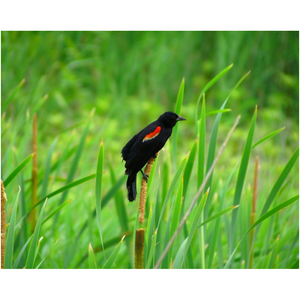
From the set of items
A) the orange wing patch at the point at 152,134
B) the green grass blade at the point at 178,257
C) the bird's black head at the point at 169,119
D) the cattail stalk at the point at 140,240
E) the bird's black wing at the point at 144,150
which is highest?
the bird's black head at the point at 169,119

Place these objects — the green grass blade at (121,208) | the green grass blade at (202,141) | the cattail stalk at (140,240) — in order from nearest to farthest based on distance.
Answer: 1. the cattail stalk at (140,240)
2. the green grass blade at (202,141)
3. the green grass blade at (121,208)

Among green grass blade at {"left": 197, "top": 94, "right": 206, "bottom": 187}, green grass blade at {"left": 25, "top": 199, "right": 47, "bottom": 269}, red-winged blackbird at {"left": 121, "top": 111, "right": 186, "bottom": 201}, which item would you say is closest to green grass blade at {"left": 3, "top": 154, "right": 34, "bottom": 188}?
green grass blade at {"left": 25, "top": 199, "right": 47, "bottom": 269}

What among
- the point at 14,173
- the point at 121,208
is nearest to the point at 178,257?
the point at 121,208

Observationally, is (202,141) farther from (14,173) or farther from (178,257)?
(14,173)

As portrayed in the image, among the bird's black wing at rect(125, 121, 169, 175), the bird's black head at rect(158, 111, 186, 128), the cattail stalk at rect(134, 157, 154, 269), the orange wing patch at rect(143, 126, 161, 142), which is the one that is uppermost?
the bird's black head at rect(158, 111, 186, 128)

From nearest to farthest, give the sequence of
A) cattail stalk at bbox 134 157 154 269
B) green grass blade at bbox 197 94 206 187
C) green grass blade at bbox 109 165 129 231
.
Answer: cattail stalk at bbox 134 157 154 269, green grass blade at bbox 197 94 206 187, green grass blade at bbox 109 165 129 231

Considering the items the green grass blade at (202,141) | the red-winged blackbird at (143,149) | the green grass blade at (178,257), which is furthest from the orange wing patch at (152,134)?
the green grass blade at (178,257)

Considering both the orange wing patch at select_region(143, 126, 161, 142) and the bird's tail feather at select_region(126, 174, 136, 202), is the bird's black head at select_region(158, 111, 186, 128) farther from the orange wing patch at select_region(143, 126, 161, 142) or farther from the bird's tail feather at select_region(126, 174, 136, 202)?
the bird's tail feather at select_region(126, 174, 136, 202)

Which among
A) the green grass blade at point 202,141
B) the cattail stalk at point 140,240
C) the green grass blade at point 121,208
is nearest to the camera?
the cattail stalk at point 140,240

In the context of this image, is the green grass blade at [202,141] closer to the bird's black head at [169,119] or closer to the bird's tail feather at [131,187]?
the bird's black head at [169,119]

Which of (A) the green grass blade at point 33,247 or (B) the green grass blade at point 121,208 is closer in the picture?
(A) the green grass blade at point 33,247

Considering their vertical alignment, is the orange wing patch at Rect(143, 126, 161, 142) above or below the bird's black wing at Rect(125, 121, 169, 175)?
above

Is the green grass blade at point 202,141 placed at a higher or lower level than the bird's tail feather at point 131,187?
higher
